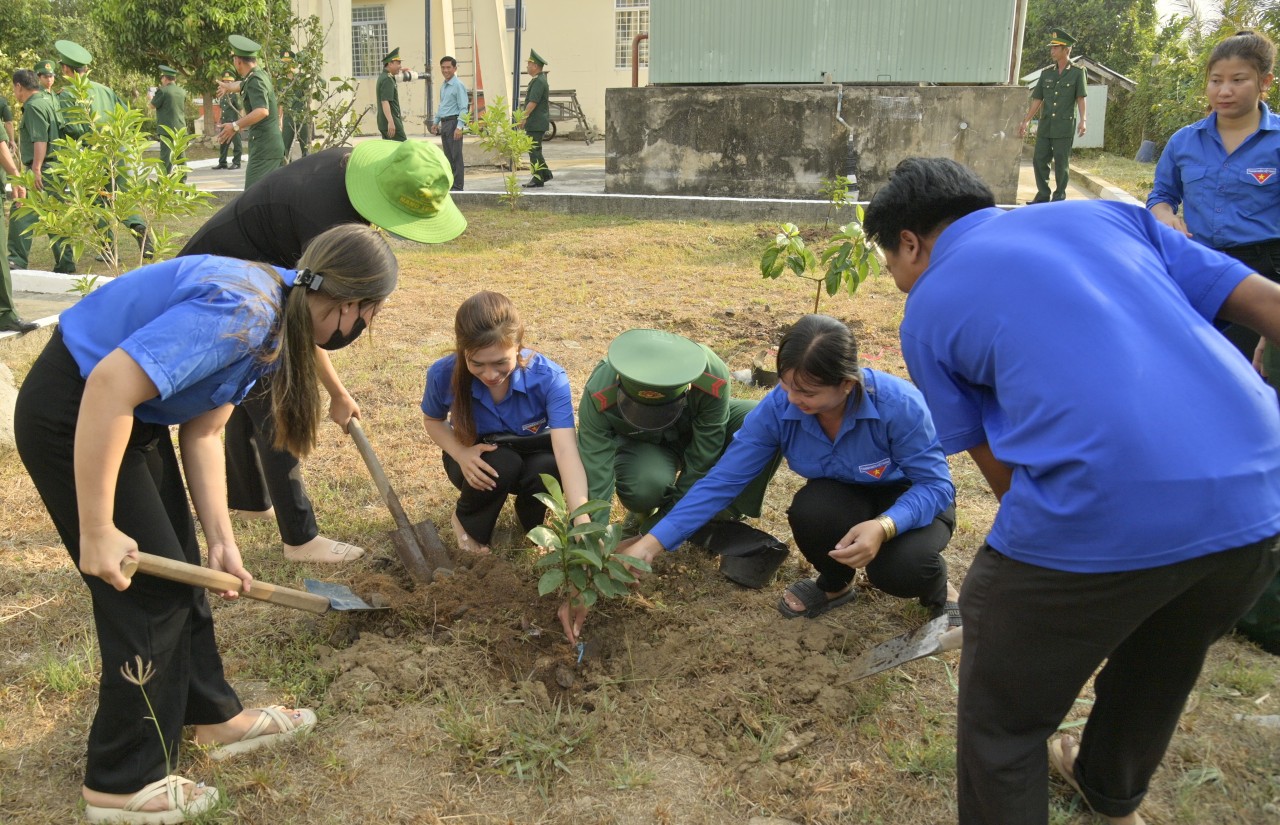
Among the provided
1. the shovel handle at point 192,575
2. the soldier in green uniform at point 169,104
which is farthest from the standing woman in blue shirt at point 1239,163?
the soldier in green uniform at point 169,104

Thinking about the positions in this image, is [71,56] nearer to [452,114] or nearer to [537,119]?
[452,114]

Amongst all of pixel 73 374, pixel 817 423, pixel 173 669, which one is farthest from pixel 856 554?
pixel 73 374

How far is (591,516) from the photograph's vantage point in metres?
3.02

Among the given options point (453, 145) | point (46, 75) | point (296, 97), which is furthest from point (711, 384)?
point (46, 75)

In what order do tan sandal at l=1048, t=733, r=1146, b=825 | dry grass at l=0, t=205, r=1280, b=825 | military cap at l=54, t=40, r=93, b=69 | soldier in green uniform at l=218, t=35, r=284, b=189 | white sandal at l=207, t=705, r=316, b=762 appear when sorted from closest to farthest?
1. tan sandal at l=1048, t=733, r=1146, b=825
2. dry grass at l=0, t=205, r=1280, b=825
3. white sandal at l=207, t=705, r=316, b=762
4. military cap at l=54, t=40, r=93, b=69
5. soldier in green uniform at l=218, t=35, r=284, b=189

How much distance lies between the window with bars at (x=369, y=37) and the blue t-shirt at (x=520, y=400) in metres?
21.5

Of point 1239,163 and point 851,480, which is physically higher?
point 1239,163

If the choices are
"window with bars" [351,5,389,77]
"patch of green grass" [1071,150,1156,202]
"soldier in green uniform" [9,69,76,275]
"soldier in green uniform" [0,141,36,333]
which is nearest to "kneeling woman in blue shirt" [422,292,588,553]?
"soldier in green uniform" [0,141,36,333]

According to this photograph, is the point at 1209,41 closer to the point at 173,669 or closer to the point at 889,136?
the point at 889,136

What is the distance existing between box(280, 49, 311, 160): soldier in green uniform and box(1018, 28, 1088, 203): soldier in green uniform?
25.7 feet

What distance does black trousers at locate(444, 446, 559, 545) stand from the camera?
352 cm

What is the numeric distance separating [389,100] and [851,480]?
1091 cm

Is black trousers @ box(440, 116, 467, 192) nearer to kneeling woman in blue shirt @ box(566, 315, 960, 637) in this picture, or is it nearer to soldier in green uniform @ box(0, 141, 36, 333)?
soldier in green uniform @ box(0, 141, 36, 333)

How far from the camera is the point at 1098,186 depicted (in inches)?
505
